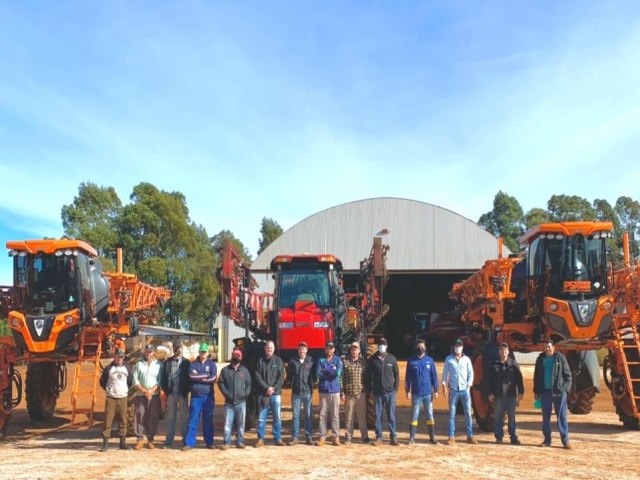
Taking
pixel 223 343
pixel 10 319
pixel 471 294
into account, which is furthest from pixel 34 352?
pixel 223 343

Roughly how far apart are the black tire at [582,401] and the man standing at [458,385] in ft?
13.8

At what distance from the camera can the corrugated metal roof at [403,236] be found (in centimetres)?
3000

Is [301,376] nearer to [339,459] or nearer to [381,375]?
[381,375]

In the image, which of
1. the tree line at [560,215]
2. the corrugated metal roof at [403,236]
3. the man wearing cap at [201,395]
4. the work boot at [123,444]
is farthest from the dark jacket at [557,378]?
the tree line at [560,215]

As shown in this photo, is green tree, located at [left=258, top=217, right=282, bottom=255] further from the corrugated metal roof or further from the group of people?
the group of people

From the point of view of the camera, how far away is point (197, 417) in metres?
10.3

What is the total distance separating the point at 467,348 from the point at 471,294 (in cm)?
130

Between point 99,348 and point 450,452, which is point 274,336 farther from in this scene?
point 450,452

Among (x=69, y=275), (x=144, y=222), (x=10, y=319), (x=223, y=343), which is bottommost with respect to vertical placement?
(x=223, y=343)

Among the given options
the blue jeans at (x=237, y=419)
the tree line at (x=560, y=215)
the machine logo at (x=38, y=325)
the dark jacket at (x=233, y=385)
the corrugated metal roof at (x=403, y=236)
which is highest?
the tree line at (x=560, y=215)

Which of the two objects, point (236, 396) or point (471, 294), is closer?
point (236, 396)

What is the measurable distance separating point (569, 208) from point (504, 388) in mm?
61474

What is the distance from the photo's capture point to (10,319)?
11.9 m

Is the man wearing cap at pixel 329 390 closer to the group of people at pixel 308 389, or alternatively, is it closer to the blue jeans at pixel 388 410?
the group of people at pixel 308 389
